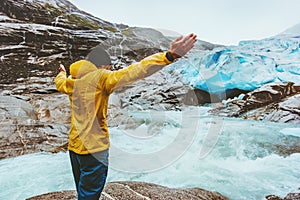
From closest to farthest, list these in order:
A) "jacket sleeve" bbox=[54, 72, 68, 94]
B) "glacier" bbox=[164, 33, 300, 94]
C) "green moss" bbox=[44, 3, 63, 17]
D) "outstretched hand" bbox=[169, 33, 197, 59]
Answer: "outstretched hand" bbox=[169, 33, 197, 59]
"jacket sleeve" bbox=[54, 72, 68, 94]
"glacier" bbox=[164, 33, 300, 94]
"green moss" bbox=[44, 3, 63, 17]

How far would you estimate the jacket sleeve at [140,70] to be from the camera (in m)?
1.02

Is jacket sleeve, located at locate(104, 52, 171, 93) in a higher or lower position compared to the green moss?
lower

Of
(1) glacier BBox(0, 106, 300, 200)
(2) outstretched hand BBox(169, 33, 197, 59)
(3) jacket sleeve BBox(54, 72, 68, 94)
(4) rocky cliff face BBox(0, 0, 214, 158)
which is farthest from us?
(4) rocky cliff face BBox(0, 0, 214, 158)

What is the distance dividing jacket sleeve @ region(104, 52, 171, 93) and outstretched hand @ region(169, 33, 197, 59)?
6 centimetres

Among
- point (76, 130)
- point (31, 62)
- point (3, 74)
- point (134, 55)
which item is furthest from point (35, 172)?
point (134, 55)

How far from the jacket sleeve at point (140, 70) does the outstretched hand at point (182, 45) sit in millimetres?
62

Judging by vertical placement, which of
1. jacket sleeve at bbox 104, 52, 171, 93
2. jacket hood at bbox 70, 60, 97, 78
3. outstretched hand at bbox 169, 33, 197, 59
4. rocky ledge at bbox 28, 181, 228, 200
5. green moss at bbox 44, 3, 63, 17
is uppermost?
green moss at bbox 44, 3, 63, 17

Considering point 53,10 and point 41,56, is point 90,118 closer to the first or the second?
point 41,56

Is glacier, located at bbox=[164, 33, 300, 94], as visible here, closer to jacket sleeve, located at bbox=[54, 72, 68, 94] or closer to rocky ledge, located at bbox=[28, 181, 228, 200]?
rocky ledge, located at bbox=[28, 181, 228, 200]

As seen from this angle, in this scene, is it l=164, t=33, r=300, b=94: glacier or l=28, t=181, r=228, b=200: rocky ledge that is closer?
l=28, t=181, r=228, b=200: rocky ledge

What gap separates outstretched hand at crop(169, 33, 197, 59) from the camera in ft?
3.15

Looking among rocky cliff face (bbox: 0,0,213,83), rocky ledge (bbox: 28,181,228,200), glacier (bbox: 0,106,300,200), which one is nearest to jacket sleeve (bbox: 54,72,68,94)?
rocky ledge (bbox: 28,181,228,200)

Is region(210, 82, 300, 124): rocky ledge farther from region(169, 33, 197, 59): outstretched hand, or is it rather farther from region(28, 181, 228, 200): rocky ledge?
region(169, 33, 197, 59): outstretched hand

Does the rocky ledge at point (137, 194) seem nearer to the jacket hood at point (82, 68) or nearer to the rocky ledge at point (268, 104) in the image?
the jacket hood at point (82, 68)
